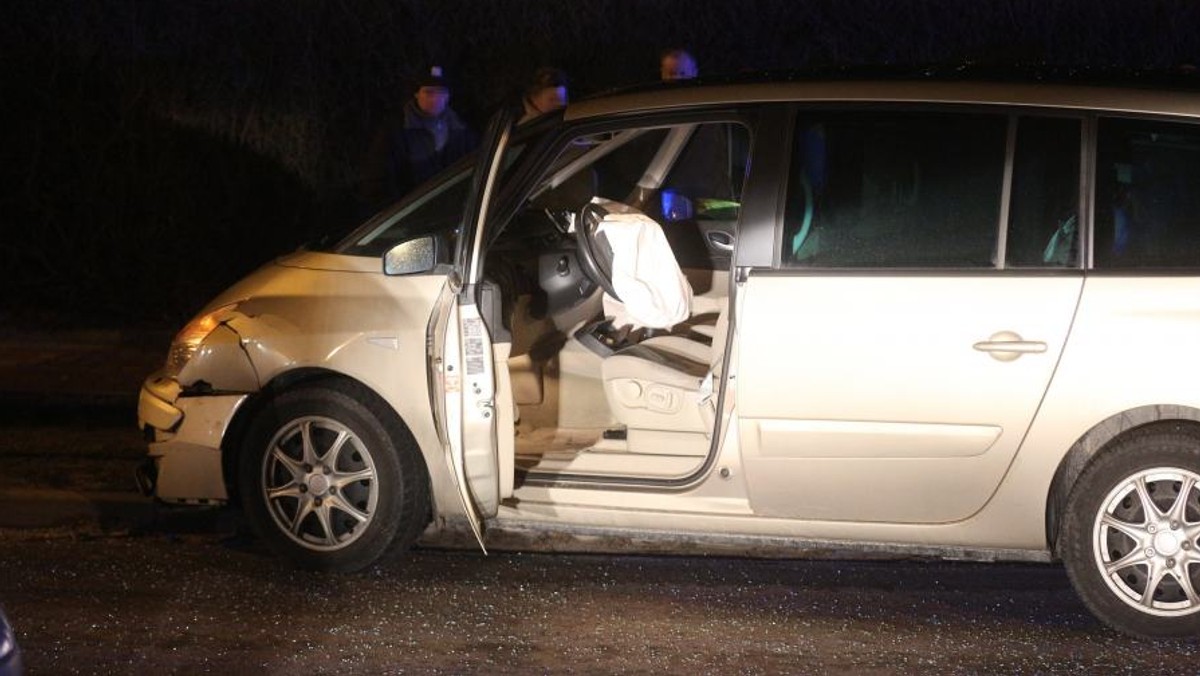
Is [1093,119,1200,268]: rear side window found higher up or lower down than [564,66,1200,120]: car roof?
lower down

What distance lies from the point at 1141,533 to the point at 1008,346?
72 centimetres

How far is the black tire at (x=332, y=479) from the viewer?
584 cm

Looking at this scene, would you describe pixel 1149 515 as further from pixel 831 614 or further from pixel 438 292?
pixel 438 292

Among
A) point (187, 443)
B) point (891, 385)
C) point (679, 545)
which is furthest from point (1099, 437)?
point (187, 443)

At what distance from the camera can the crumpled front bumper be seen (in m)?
5.98

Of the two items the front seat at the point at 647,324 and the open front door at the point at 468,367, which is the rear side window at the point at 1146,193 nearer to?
the front seat at the point at 647,324

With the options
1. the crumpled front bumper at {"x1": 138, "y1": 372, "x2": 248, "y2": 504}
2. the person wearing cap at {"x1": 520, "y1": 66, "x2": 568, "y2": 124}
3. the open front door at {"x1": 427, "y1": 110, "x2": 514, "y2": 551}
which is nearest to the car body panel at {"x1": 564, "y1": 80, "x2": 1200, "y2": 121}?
the open front door at {"x1": 427, "y1": 110, "x2": 514, "y2": 551}

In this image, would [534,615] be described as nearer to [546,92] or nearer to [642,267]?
[642,267]

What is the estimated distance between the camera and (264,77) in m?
12.2

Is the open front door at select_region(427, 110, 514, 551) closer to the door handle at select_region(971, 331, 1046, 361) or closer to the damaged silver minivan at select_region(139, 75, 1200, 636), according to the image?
the damaged silver minivan at select_region(139, 75, 1200, 636)

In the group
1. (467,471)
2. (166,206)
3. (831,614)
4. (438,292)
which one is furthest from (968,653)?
(166,206)

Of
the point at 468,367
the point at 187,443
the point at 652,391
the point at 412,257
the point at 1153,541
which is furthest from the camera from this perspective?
the point at 652,391

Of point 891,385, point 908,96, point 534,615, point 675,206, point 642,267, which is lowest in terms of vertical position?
point 534,615

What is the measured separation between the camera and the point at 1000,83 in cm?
554
